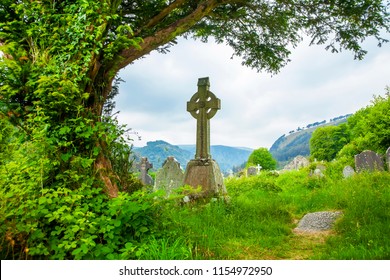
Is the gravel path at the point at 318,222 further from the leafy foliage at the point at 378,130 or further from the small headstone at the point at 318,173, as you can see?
the leafy foliage at the point at 378,130

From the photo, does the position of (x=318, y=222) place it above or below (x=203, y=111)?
below

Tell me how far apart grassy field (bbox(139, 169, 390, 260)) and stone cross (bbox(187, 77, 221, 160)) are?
62.0 inches

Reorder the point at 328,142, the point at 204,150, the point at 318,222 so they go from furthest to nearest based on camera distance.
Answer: the point at 328,142 → the point at 204,150 → the point at 318,222

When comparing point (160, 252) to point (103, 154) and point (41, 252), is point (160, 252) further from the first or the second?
point (103, 154)

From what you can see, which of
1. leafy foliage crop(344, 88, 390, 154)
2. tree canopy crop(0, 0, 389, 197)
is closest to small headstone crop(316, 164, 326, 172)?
leafy foliage crop(344, 88, 390, 154)

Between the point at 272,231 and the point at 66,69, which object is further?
the point at 272,231

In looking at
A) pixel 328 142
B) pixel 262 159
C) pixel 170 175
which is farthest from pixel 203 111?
pixel 262 159

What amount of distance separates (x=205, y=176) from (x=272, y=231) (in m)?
2.76

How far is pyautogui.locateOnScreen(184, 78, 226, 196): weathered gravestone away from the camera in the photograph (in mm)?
8562

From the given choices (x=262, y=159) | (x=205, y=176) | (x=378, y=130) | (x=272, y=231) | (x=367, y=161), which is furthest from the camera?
(x=262, y=159)

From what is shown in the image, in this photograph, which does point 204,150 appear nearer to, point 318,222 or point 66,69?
point 318,222

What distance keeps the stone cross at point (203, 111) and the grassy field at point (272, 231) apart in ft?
Answer: 5.16

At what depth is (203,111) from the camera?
9.19 metres

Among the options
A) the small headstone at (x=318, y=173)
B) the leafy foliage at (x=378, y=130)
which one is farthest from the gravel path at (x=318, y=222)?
the leafy foliage at (x=378, y=130)
